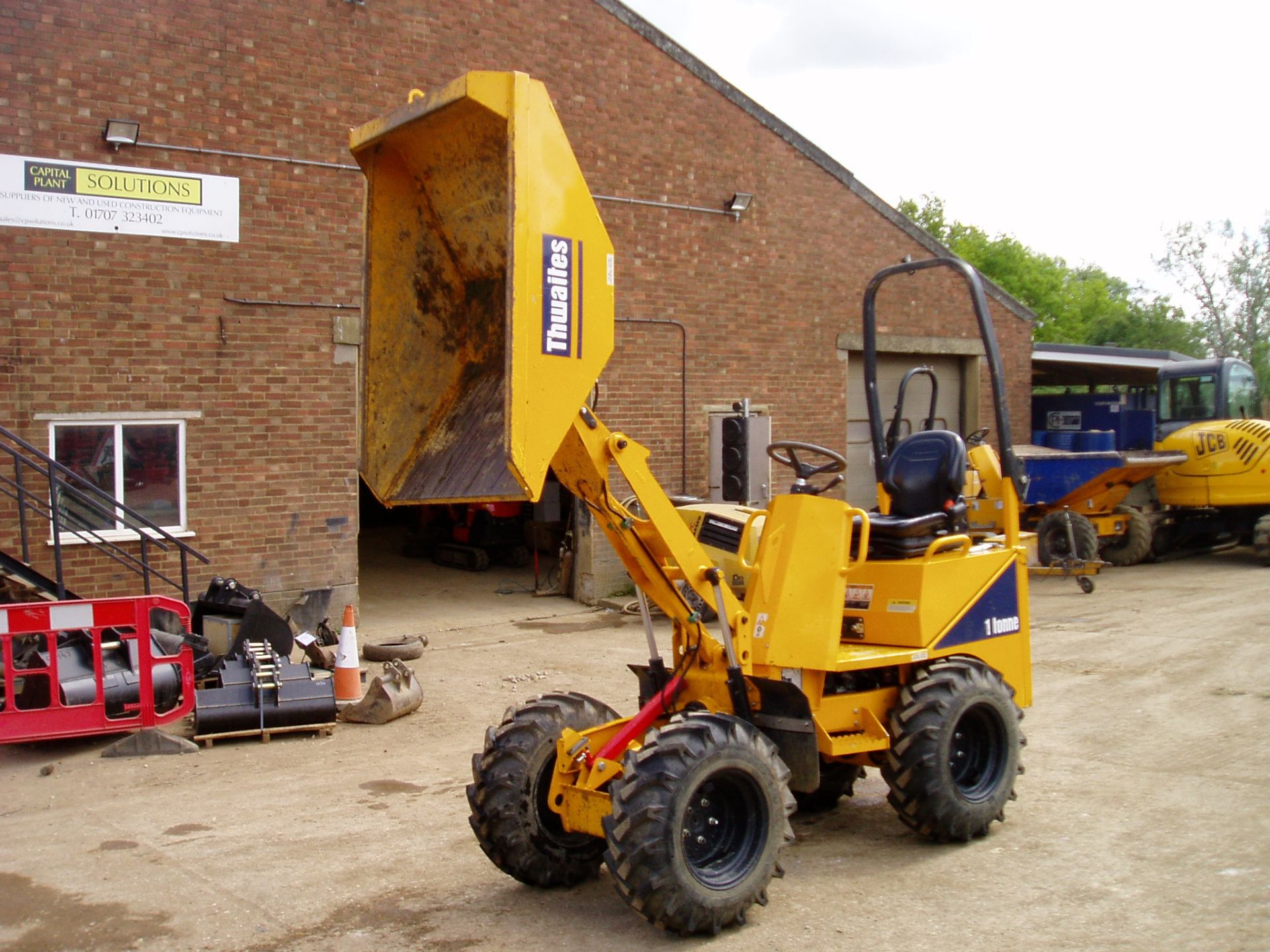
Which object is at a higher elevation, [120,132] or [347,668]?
[120,132]

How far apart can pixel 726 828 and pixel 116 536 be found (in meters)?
7.94

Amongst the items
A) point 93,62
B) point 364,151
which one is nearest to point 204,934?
point 364,151

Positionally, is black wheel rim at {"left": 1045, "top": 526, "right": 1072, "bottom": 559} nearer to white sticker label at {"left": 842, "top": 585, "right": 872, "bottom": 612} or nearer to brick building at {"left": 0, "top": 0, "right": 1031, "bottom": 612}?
brick building at {"left": 0, "top": 0, "right": 1031, "bottom": 612}

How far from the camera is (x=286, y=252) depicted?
11594mm

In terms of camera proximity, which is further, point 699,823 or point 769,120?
point 769,120

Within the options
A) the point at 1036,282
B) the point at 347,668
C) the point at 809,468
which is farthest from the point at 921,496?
the point at 1036,282

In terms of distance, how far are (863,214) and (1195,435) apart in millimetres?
5841

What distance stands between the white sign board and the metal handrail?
1.99m

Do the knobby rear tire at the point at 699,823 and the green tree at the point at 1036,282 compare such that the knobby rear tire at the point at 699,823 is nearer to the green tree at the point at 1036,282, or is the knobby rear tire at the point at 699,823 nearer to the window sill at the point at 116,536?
the window sill at the point at 116,536

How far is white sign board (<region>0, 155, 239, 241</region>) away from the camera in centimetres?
1031

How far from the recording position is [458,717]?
8898 mm

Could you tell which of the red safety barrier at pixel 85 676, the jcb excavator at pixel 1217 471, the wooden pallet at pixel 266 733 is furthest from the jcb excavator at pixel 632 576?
the jcb excavator at pixel 1217 471

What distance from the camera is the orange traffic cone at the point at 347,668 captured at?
9.17 m

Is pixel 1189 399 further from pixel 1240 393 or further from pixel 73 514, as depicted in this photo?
pixel 73 514
